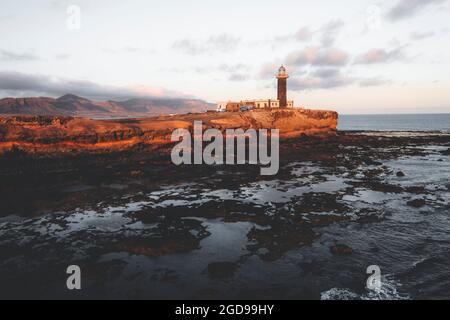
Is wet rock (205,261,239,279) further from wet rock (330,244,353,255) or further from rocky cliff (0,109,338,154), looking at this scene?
rocky cliff (0,109,338,154)

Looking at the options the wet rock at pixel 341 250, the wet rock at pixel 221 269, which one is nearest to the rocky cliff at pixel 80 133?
the wet rock at pixel 221 269

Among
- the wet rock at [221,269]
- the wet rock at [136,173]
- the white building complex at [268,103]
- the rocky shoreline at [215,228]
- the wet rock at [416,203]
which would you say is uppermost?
the white building complex at [268,103]

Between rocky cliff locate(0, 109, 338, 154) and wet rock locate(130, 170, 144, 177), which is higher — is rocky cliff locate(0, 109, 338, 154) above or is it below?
above

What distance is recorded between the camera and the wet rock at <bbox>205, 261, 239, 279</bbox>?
11.1m

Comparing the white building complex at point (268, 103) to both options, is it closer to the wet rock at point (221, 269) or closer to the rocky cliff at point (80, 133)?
the rocky cliff at point (80, 133)

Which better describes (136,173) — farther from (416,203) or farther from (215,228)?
(416,203)

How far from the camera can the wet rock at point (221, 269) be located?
11.1 m

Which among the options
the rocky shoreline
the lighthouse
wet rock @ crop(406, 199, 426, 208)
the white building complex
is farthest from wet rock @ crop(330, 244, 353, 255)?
the lighthouse

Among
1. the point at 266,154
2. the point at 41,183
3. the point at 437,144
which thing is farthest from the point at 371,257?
the point at 437,144

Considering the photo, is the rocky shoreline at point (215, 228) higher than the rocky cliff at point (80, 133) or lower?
lower

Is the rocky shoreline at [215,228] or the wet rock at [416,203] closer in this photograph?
the rocky shoreline at [215,228]

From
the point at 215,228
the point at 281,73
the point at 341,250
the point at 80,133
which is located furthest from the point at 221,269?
Answer: the point at 281,73
